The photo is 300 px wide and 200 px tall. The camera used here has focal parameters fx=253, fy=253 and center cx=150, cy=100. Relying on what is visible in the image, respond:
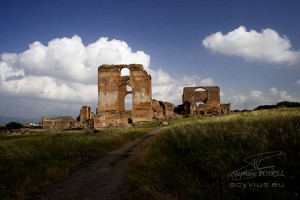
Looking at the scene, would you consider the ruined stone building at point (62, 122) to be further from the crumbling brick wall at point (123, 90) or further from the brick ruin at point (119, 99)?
the crumbling brick wall at point (123, 90)

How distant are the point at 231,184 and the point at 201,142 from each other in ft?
8.40

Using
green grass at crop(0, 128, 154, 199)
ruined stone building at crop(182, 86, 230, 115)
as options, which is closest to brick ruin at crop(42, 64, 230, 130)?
ruined stone building at crop(182, 86, 230, 115)

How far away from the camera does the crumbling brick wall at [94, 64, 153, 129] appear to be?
125 feet

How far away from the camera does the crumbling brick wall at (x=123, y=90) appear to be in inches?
1495

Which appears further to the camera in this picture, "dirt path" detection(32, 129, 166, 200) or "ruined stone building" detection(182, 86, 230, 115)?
"ruined stone building" detection(182, 86, 230, 115)

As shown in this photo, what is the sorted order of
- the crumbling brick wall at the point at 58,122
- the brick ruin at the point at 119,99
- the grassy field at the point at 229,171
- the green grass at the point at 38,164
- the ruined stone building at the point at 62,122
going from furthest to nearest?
the crumbling brick wall at the point at 58,122 → the ruined stone building at the point at 62,122 → the brick ruin at the point at 119,99 → the green grass at the point at 38,164 → the grassy field at the point at 229,171

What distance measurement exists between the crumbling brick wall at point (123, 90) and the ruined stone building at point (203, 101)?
13010mm

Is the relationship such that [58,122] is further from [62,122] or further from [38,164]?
[38,164]

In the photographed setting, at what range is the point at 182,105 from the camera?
171 feet

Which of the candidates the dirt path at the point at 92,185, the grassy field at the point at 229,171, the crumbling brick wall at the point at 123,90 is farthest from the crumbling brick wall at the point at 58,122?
the grassy field at the point at 229,171

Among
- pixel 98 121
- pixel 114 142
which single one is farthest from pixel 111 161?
pixel 98 121

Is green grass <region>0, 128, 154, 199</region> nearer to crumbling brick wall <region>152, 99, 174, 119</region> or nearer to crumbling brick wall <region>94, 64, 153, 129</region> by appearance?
crumbling brick wall <region>94, 64, 153, 129</region>

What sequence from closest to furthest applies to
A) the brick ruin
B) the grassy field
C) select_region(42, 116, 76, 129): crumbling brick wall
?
the grassy field, the brick ruin, select_region(42, 116, 76, 129): crumbling brick wall

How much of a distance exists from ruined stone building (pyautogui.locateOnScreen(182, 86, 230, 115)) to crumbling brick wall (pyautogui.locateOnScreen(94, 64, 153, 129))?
1301 centimetres
